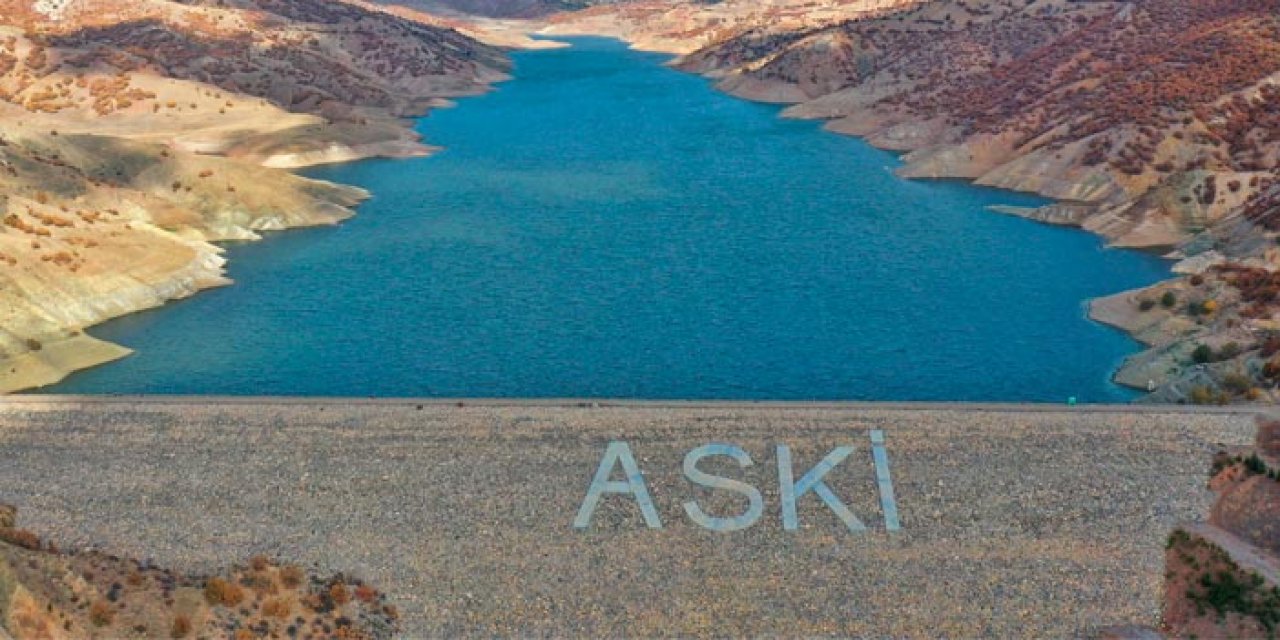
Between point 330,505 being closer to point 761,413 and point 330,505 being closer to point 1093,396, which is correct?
point 761,413

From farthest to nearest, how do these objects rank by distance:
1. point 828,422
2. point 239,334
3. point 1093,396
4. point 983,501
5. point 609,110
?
point 609,110 < point 239,334 < point 1093,396 < point 828,422 < point 983,501

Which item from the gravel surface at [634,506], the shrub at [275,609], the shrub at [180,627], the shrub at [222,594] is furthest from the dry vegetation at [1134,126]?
the shrub at [180,627]

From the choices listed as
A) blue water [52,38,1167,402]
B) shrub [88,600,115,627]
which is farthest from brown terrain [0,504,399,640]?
blue water [52,38,1167,402]

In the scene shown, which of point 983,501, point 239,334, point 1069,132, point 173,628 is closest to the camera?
point 173,628

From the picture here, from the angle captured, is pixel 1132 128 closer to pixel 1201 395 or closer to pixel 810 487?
pixel 1201 395

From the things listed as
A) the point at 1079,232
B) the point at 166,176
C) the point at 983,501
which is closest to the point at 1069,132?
the point at 1079,232

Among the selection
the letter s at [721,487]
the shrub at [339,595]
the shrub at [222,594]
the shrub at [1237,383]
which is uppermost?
the shrub at [1237,383]

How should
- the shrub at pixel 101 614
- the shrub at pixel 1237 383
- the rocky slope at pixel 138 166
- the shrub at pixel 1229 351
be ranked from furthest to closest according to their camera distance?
1. the rocky slope at pixel 138 166
2. the shrub at pixel 1229 351
3. the shrub at pixel 1237 383
4. the shrub at pixel 101 614

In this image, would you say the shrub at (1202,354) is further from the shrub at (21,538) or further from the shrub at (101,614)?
the shrub at (21,538)
